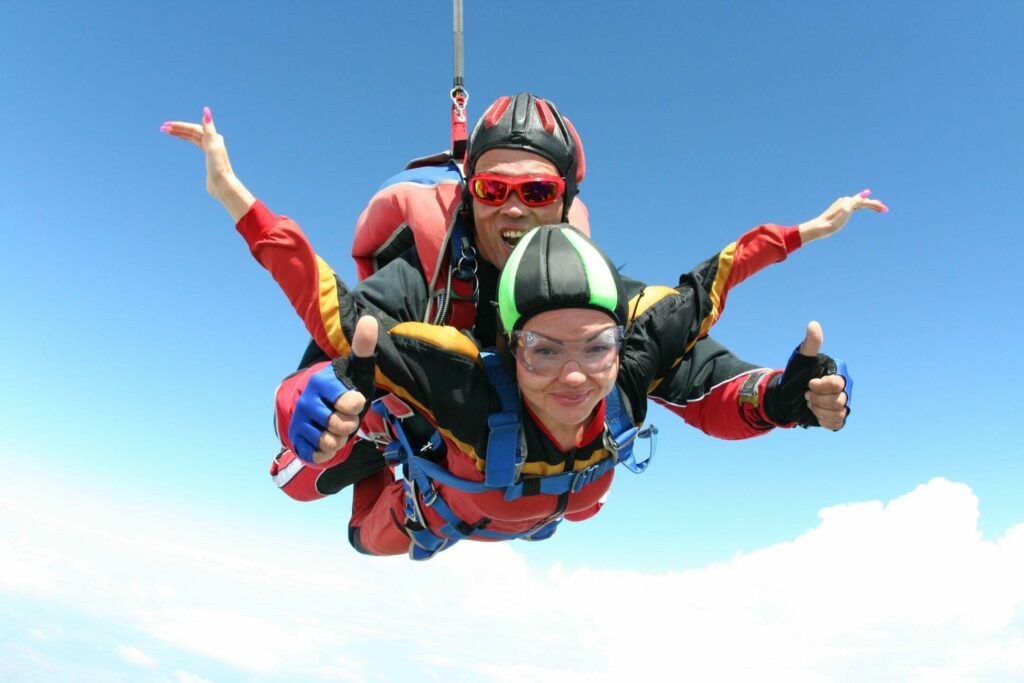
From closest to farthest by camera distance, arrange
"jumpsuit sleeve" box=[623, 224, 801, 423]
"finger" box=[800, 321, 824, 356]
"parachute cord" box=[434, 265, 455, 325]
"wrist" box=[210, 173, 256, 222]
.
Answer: "wrist" box=[210, 173, 256, 222] → "finger" box=[800, 321, 824, 356] → "jumpsuit sleeve" box=[623, 224, 801, 423] → "parachute cord" box=[434, 265, 455, 325]

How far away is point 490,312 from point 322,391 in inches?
45.3

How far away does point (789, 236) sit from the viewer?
9.70 ft

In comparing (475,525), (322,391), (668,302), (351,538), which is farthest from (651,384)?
(351,538)

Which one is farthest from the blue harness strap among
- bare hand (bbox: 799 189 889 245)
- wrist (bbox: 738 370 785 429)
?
bare hand (bbox: 799 189 889 245)

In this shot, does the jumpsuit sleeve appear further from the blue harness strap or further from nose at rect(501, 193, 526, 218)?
nose at rect(501, 193, 526, 218)

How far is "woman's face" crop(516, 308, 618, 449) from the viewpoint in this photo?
2.42m

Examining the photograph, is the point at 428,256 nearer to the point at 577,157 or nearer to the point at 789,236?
the point at 577,157

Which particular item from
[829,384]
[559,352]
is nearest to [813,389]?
[829,384]

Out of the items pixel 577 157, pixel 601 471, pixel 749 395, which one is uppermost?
pixel 577 157

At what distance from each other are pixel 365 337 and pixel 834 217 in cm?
205

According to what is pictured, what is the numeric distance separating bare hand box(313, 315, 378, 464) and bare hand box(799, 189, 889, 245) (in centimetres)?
187

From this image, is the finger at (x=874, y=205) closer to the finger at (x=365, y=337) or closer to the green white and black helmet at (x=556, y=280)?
the green white and black helmet at (x=556, y=280)

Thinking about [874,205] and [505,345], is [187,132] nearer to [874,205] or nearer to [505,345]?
[505,345]

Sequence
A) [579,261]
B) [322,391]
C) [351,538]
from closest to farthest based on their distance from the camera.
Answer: [322,391] < [579,261] < [351,538]
